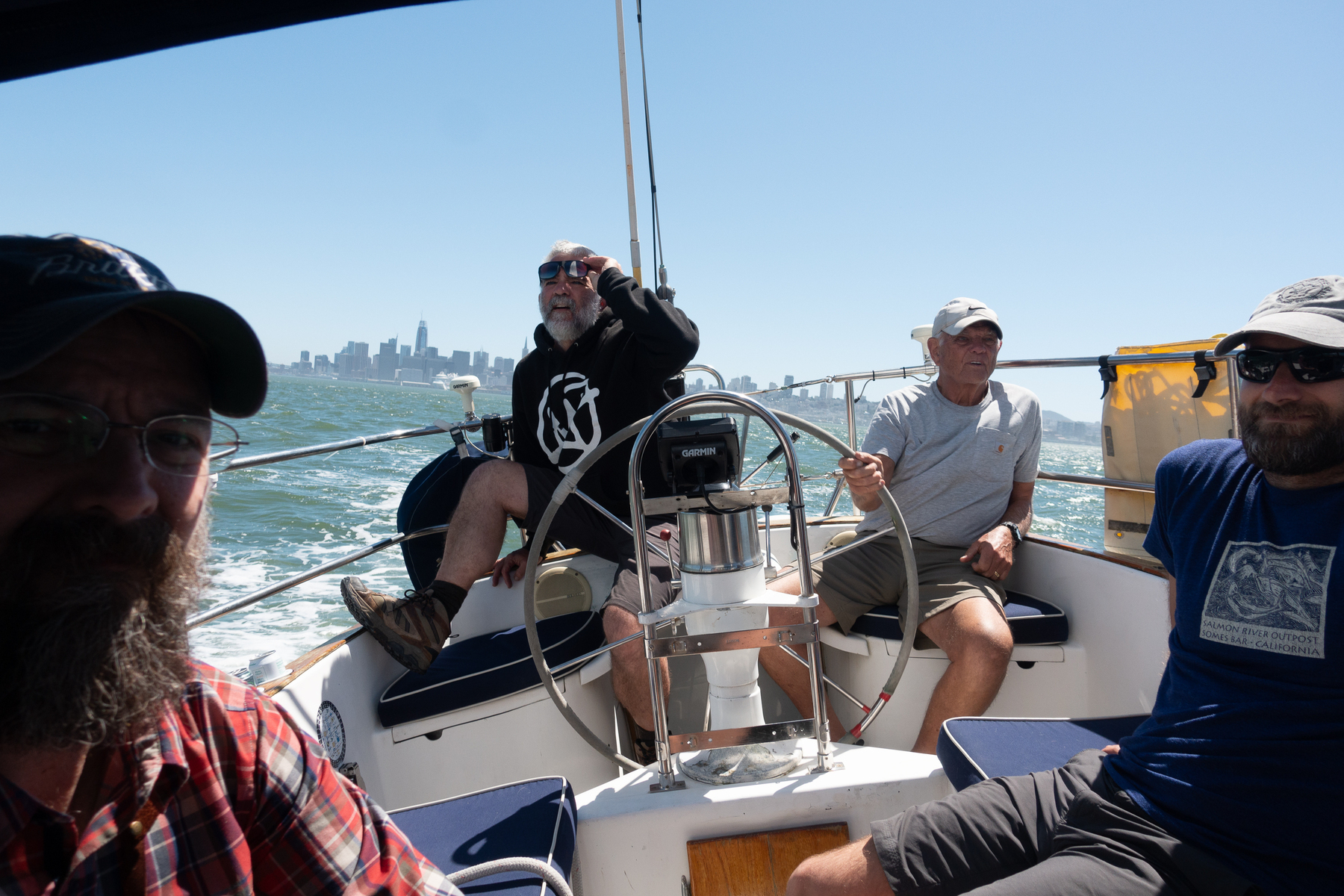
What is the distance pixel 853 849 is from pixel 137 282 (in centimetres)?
115

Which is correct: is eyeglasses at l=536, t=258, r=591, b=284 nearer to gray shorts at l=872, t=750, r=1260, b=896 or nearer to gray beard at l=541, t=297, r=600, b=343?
gray beard at l=541, t=297, r=600, b=343

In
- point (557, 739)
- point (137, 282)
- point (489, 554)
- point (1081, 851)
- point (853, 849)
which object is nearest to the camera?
point (137, 282)

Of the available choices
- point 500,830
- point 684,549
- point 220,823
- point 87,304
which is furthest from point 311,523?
point 87,304

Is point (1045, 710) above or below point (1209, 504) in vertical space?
below

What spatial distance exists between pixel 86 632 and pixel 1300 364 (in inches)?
57.4

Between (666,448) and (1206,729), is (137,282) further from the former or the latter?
(1206,729)

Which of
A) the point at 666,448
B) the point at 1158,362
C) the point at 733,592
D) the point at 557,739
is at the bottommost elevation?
the point at 557,739

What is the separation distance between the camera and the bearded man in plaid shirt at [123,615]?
0.53 metres

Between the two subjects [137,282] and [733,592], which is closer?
[137,282]

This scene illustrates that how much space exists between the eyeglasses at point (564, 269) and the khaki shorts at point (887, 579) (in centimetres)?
120

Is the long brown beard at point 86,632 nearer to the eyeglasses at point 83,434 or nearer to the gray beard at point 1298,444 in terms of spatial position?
the eyeglasses at point 83,434

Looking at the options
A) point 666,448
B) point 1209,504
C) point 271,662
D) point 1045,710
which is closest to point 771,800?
point 666,448

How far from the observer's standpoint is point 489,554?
2.24m

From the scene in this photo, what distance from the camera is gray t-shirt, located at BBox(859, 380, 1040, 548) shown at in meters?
2.27
